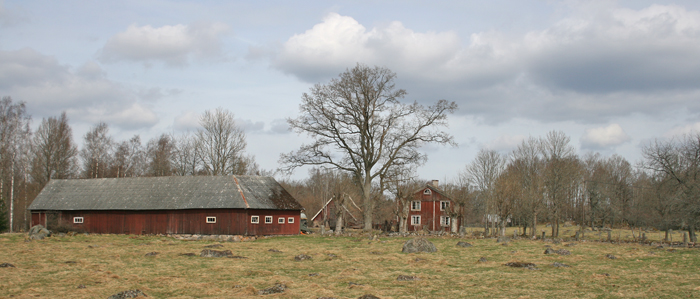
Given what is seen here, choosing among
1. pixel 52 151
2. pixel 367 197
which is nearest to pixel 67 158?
pixel 52 151

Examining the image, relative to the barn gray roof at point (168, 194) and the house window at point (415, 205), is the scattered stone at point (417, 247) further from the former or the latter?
the house window at point (415, 205)

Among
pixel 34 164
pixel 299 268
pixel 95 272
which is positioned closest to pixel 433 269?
pixel 299 268

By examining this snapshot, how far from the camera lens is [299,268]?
65.4 ft

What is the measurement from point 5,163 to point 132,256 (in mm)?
33902

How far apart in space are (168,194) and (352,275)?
2956 cm

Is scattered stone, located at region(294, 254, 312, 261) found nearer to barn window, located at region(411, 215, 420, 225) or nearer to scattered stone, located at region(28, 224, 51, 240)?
scattered stone, located at region(28, 224, 51, 240)

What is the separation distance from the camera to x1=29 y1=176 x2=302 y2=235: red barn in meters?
40.0

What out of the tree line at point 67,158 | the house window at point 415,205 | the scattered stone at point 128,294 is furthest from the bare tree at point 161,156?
the scattered stone at point 128,294

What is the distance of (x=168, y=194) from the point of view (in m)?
42.6

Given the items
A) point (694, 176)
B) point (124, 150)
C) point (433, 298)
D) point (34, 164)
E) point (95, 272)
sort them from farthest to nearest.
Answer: point (124, 150) < point (34, 164) < point (694, 176) < point (95, 272) < point (433, 298)

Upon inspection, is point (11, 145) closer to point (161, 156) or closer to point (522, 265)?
point (161, 156)

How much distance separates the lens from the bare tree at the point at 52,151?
55438 millimetres

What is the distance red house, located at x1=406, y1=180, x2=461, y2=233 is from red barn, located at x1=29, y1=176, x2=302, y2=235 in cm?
2365

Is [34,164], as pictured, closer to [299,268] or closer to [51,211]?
[51,211]
